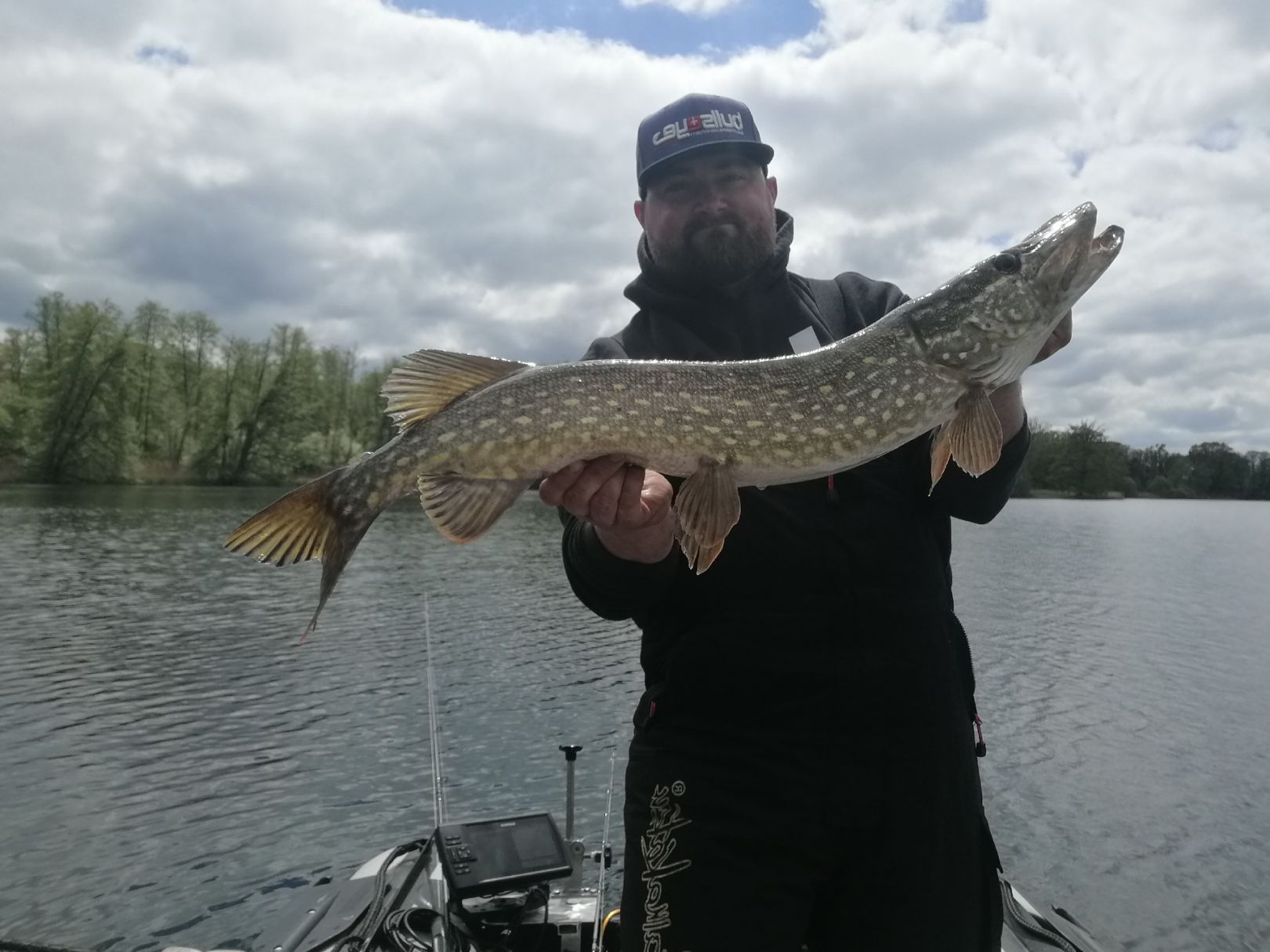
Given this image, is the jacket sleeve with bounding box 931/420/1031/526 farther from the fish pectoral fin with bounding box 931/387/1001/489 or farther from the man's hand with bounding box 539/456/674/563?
the man's hand with bounding box 539/456/674/563

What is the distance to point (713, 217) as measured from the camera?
8.56 ft

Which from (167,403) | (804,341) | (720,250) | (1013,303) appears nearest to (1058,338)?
(1013,303)

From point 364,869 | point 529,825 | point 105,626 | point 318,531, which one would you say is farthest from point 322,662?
point 318,531

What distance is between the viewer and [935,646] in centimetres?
208

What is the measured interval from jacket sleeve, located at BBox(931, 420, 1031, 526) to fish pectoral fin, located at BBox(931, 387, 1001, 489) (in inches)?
2.2

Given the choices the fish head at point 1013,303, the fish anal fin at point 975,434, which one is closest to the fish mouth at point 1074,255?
the fish head at point 1013,303

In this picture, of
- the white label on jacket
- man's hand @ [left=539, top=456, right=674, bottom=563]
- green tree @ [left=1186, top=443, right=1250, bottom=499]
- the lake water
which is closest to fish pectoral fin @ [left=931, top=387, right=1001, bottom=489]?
the white label on jacket

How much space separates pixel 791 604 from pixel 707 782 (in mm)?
451

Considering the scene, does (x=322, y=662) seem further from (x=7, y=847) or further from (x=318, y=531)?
(x=318, y=531)

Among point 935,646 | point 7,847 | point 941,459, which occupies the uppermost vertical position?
point 941,459

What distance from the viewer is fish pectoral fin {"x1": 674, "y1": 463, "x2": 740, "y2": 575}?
6.66 ft

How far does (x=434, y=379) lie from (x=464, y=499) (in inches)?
13.2

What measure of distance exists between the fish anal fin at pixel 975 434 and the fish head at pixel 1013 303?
0.07 metres

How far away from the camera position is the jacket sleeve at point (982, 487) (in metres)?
2.22
